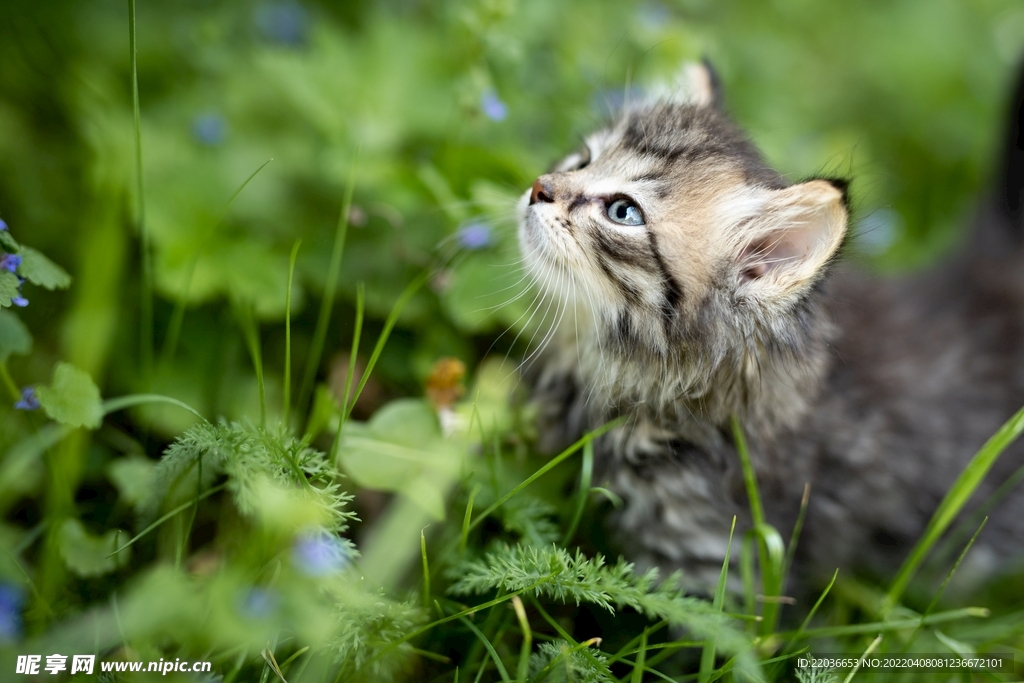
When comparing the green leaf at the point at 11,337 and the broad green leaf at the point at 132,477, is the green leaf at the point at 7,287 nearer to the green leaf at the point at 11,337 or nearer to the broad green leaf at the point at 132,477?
the green leaf at the point at 11,337

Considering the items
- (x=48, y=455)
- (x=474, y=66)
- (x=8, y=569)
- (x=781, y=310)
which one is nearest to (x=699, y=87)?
(x=474, y=66)

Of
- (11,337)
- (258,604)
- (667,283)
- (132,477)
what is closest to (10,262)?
(11,337)

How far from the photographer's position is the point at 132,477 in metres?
2.18

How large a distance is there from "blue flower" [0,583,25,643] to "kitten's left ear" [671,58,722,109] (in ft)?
8.21

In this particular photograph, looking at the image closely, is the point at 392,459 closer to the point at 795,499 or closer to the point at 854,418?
the point at 795,499

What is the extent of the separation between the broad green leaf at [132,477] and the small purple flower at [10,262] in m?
0.66

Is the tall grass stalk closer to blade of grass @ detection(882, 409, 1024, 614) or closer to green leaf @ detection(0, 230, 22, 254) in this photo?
green leaf @ detection(0, 230, 22, 254)

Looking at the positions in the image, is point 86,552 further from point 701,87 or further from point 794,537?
point 701,87

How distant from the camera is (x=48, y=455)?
213 cm

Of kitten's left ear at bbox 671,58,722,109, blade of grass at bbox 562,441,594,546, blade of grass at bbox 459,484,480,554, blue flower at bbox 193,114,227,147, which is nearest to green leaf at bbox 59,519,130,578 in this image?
blade of grass at bbox 459,484,480,554

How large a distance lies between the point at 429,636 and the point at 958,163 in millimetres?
4164

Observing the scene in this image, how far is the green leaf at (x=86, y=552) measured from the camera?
1.98 m

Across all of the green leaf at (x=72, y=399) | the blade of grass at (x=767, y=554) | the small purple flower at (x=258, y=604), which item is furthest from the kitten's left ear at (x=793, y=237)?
the green leaf at (x=72, y=399)

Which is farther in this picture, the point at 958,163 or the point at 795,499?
the point at 958,163
